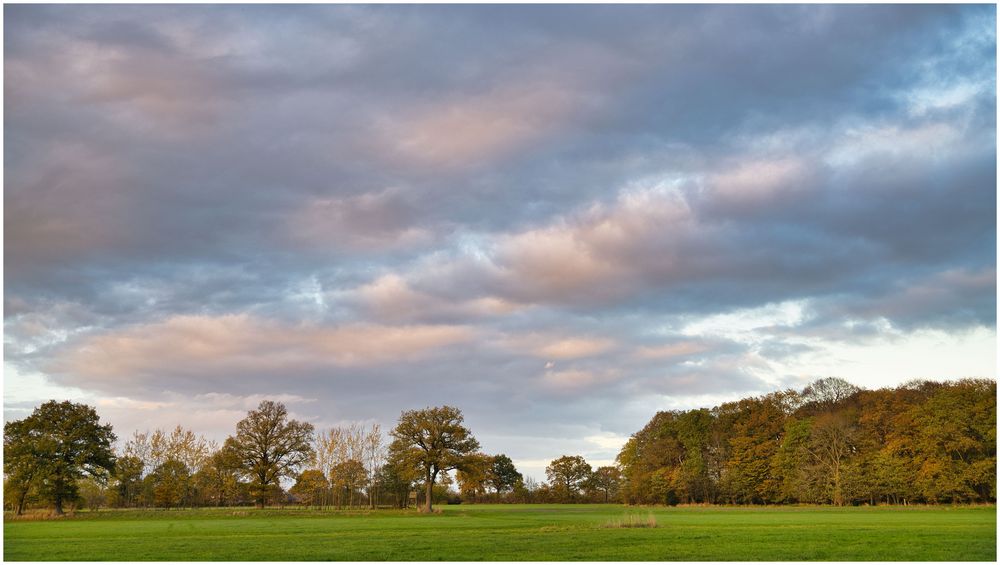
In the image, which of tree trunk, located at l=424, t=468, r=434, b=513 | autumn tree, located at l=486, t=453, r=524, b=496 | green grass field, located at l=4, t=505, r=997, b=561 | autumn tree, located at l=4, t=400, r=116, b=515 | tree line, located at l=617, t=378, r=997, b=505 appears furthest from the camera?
autumn tree, located at l=486, t=453, r=524, b=496

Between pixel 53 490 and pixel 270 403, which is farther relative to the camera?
pixel 270 403

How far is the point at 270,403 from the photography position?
297ft

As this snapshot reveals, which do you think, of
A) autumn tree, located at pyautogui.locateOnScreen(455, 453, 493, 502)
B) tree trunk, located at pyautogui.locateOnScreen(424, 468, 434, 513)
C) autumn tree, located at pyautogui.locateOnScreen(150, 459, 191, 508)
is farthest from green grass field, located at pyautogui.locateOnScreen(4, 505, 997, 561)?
autumn tree, located at pyautogui.locateOnScreen(455, 453, 493, 502)

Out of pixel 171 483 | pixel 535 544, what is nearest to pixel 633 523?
pixel 535 544

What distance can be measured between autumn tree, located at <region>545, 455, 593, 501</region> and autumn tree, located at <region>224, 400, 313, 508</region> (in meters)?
70.4

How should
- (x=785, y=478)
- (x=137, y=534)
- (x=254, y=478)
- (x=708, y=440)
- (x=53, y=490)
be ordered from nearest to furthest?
1. (x=137, y=534)
2. (x=53, y=490)
3. (x=254, y=478)
4. (x=785, y=478)
5. (x=708, y=440)

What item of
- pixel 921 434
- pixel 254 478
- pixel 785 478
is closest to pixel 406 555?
pixel 254 478

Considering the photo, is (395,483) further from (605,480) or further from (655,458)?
(605,480)

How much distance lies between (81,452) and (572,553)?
58.8m

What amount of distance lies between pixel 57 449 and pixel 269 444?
77.4 feet

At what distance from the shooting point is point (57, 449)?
69.1 metres

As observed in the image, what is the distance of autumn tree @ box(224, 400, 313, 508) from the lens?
86.7m

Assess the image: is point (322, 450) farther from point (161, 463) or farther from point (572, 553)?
point (572, 553)

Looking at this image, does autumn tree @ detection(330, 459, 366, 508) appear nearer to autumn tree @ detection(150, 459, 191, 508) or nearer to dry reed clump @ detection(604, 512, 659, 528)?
autumn tree @ detection(150, 459, 191, 508)
